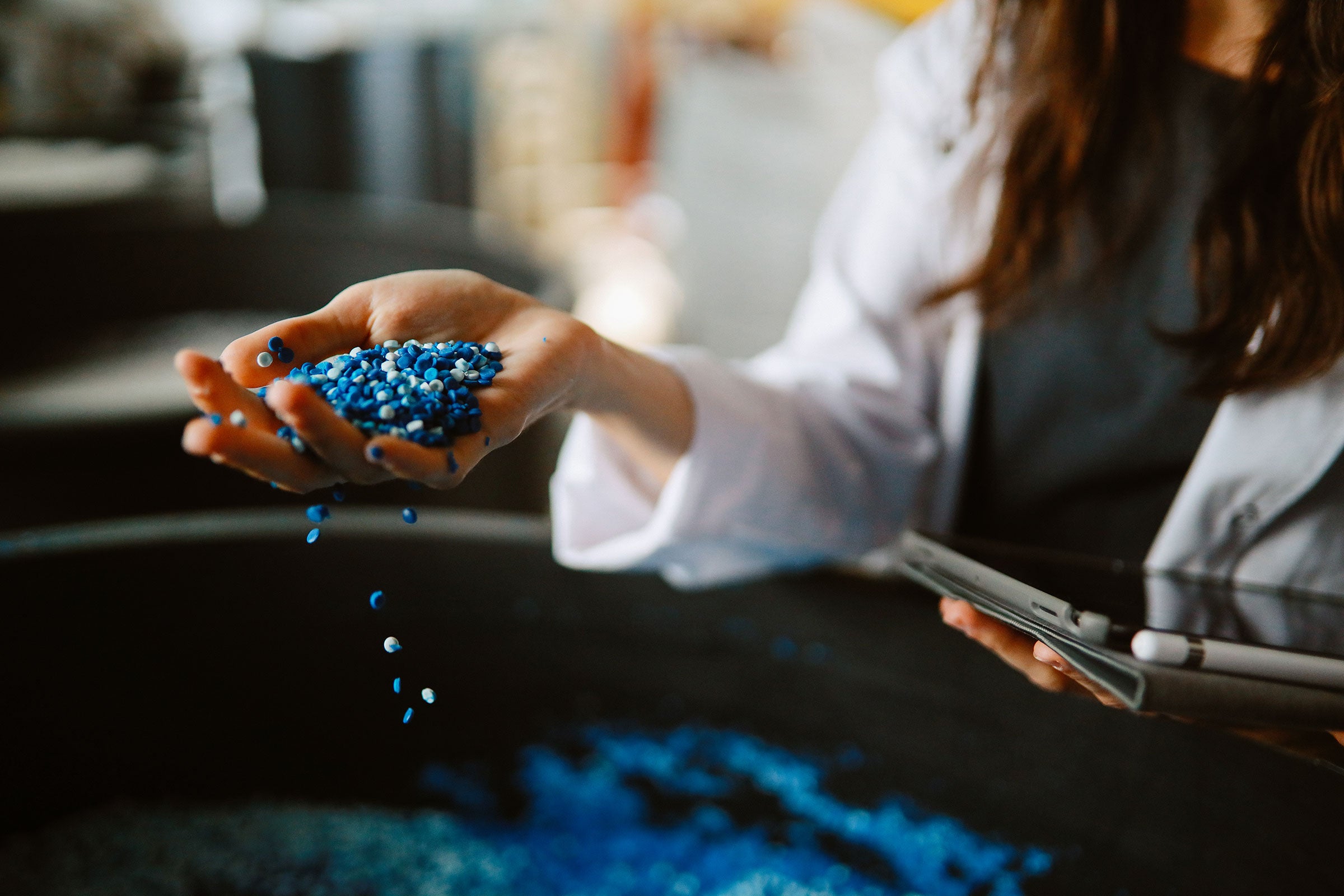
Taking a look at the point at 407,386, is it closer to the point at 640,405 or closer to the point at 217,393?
the point at 217,393

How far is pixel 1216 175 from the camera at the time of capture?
25.2 inches

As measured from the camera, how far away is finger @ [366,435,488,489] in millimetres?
359

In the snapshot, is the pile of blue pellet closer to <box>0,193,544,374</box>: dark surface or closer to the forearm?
the forearm

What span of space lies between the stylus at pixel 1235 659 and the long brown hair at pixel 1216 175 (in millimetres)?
236

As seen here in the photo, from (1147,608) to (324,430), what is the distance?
0.45 m

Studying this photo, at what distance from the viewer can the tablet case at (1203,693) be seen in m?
0.41

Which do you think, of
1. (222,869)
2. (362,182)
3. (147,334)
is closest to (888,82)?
(222,869)

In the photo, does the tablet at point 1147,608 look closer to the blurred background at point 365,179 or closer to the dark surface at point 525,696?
the dark surface at point 525,696

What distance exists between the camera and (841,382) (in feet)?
2.60

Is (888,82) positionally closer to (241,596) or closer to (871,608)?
(871,608)

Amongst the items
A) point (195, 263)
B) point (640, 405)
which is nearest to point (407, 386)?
point (640, 405)

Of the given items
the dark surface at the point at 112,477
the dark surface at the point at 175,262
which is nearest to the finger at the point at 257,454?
the dark surface at the point at 112,477

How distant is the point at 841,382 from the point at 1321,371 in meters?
0.33

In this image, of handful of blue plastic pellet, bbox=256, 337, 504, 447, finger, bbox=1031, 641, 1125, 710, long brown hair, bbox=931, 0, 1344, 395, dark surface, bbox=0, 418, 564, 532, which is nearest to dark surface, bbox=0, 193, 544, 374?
dark surface, bbox=0, 418, 564, 532
